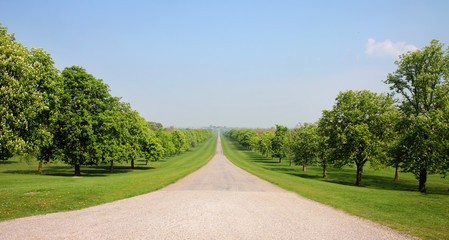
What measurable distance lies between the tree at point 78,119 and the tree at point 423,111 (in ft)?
135

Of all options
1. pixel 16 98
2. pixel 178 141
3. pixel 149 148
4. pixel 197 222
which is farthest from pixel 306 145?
pixel 178 141

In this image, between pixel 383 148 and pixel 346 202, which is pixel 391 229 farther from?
pixel 383 148

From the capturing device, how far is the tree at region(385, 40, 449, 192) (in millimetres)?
25109

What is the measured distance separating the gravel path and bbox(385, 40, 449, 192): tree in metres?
19.4

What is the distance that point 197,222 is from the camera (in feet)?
Answer: 37.4

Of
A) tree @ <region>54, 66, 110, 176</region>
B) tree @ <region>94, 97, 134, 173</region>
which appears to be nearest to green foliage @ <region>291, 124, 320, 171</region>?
tree @ <region>94, 97, 134, 173</region>

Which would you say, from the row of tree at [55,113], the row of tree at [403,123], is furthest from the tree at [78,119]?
the row of tree at [403,123]

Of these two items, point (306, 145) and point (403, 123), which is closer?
point (403, 123)

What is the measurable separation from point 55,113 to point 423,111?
43.7 metres

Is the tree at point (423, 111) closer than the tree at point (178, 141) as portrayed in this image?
Yes

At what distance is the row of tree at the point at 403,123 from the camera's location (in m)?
25.4

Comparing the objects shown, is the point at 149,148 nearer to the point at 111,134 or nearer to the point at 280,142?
the point at 111,134

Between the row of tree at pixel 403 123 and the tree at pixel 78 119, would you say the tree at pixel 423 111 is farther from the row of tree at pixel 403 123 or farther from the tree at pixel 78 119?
the tree at pixel 78 119

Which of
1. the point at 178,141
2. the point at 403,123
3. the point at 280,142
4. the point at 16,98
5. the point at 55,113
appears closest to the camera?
the point at 16,98
